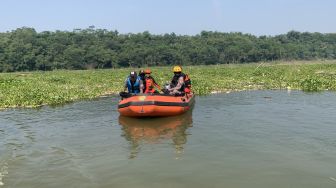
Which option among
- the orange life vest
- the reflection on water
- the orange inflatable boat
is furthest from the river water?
the orange life vest

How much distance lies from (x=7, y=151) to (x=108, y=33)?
12507 cm

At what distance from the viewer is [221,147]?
35.1ft

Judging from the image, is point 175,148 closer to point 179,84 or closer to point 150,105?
point 150,105

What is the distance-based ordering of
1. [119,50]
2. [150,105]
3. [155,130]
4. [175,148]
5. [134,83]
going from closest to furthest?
[175,148]
[155,130]
[150,105]
[134,83]
[119,50]

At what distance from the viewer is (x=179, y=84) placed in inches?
679

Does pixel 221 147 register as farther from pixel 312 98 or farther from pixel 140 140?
pixel 312 98

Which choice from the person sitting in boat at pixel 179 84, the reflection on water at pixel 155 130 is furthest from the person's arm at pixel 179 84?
the reflection on water at pixel 155 130

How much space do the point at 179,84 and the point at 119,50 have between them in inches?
3786

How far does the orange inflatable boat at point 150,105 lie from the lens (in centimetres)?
1480

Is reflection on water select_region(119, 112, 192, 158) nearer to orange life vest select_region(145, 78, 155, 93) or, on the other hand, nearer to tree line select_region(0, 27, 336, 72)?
orange life vest select_region(145, 78, 155, 93)

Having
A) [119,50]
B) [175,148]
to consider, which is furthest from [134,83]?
[119,50]

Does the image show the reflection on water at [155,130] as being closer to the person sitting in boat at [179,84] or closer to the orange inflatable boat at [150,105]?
the orange inflatable boat at [150,105]

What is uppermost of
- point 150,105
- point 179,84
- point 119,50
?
point 119,50

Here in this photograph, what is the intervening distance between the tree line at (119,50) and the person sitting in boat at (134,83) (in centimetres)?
8162
